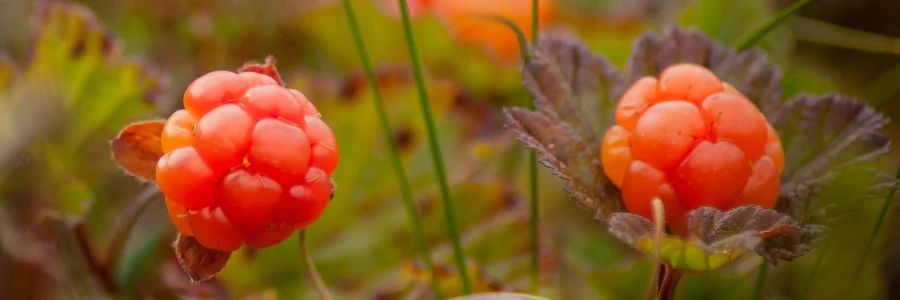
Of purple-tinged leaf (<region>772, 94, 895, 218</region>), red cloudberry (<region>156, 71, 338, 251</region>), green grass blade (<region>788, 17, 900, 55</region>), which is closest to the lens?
red cloudberry (<region>156, 71, 338, 251</region>)

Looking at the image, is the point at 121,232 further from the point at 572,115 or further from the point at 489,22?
the point at 489,22

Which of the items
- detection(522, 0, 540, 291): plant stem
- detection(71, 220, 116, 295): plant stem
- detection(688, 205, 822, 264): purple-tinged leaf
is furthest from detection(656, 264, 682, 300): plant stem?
detection(71, 220, 116, 295): plant stem

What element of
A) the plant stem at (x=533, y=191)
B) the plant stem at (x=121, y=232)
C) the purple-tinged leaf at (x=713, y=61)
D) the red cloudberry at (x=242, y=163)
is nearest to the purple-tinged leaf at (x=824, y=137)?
the purple-tinged leaf at (x=713, y=61)

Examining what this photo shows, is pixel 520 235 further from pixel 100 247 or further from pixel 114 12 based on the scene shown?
pixel 114 12

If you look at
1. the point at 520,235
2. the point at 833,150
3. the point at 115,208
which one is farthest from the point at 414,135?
the point at 833,150

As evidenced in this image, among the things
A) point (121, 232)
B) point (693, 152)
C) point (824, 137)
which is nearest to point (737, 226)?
point (693, 152)

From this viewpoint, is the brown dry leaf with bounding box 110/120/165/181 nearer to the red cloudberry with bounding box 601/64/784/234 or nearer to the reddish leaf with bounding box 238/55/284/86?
the reddish leaf with bounding box 238/55/284/86

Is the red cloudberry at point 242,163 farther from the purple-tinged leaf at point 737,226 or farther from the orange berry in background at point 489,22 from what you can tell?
the orange berry in background at point 489,22
